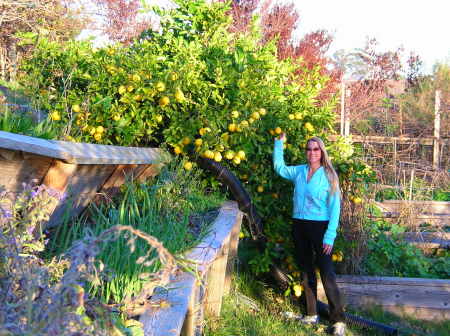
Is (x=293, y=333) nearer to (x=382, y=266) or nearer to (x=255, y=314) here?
(x=255, y=314)

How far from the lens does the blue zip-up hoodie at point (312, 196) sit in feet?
13.2

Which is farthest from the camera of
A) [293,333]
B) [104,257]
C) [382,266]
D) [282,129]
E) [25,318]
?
[382,266]

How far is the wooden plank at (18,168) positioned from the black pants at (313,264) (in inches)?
102

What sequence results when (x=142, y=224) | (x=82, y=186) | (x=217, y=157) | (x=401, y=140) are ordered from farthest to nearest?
1. (x=401, y=140)
2. (x=217, y=157)
3. (x=82, y=186)
4. (x=142, y=224)

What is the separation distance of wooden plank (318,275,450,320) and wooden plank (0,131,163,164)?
2889 mm

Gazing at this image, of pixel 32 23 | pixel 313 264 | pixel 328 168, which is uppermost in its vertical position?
pixel 32 23

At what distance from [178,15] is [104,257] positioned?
3558 mm

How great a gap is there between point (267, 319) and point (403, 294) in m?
1.68

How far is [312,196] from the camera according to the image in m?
4.10

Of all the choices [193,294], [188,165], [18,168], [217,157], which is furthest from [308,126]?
[18,168]

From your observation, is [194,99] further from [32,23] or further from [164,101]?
[32,23]

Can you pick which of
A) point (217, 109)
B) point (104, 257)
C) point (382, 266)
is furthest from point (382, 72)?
point (104, 257)

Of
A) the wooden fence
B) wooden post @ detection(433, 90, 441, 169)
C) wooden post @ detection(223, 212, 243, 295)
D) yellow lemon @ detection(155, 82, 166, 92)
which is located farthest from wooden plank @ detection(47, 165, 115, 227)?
wooden post @ detection(433, 90, 441, 169)

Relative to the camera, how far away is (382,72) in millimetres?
14969
